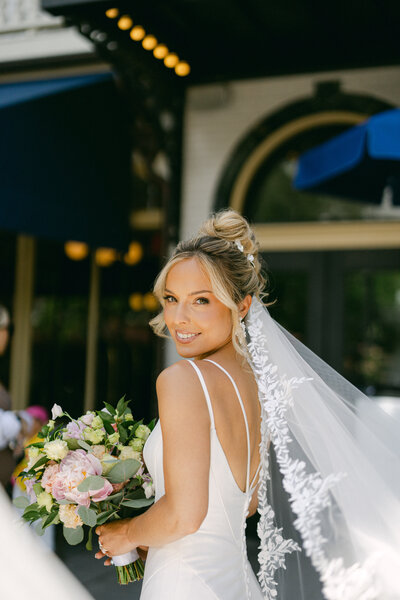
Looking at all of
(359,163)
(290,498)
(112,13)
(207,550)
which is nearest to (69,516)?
(207,550)

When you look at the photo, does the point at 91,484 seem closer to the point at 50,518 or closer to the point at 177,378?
the point at 50,518

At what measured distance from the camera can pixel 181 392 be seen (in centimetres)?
182

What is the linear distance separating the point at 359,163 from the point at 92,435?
308cm

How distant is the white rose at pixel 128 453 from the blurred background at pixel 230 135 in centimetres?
327

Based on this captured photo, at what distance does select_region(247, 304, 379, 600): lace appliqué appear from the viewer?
182cm

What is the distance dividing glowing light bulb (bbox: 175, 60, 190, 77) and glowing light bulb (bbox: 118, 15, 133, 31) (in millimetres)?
854

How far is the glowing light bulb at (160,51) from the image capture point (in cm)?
580

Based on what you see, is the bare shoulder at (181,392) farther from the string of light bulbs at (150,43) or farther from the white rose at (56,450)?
the string of light bulbs at (150,43)

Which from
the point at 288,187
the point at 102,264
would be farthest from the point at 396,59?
the point at 102,264

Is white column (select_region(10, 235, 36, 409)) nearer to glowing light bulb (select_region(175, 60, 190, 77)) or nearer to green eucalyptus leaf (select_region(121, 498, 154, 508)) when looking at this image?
glowing light bulb (select_region(175, 60, 190, 77))

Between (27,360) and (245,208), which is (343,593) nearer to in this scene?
(245,208)

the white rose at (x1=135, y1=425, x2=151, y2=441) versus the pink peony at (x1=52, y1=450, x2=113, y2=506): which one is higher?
the white rose at (x1=135, y1=425, x2=151, y2=441)

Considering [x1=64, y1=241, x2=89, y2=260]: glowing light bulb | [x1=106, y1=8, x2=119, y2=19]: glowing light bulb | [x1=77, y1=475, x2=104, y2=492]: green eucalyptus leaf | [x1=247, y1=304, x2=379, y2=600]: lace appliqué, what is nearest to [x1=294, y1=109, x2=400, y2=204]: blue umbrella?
[x1=106, y1=8, x2=119, y2=19]: glowing light bulb

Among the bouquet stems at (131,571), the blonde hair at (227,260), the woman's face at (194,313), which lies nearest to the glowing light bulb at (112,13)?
the blonde hair at (227,260)
